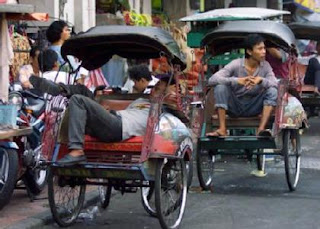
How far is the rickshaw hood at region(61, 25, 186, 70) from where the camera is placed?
7.11 metres

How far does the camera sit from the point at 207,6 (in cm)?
2131

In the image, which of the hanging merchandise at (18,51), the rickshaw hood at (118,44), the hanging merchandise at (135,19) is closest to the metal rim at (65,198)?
the rickshaw hood at (118,44)

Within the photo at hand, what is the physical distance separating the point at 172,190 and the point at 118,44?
5.71ft

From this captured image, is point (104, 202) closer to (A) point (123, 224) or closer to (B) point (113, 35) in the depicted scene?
(A) point (123, 224)

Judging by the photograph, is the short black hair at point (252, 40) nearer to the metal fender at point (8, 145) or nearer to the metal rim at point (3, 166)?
the metal fender at point (8, 145)

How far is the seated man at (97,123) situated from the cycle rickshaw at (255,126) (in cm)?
199

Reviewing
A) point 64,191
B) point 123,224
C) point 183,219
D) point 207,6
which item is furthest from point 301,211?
point 207,6

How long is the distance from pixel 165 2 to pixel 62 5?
698 cm

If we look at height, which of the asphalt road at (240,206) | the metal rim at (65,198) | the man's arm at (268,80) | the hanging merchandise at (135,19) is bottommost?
the asphalt road at (240,206)

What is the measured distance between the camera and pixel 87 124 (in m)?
6.71

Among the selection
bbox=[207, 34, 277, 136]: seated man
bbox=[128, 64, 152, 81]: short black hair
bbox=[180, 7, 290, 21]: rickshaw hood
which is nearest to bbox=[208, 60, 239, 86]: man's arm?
bbox=[207, 34, 277, 136]: seated man

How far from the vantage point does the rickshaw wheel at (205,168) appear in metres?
8.94

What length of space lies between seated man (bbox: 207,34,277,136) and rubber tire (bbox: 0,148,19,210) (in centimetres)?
266

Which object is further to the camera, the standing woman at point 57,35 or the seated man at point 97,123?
the standing woman at point 57,35
